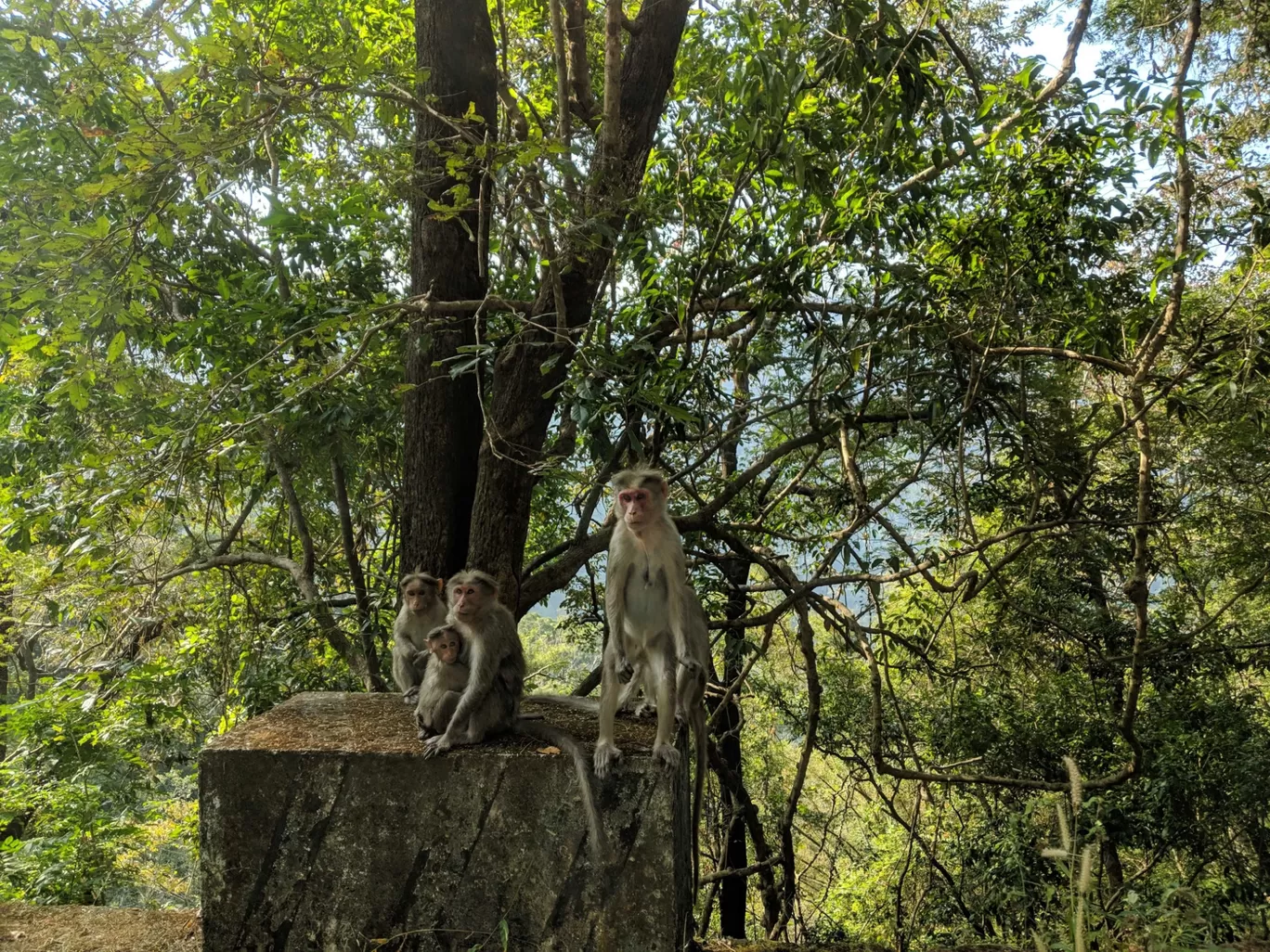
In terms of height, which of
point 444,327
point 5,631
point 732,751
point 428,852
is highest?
point 444,327

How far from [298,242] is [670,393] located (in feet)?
9.05

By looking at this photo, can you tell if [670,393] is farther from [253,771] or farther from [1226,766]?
[1226,766]

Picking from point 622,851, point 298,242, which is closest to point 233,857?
point 622,851

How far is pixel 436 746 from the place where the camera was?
10.4ft

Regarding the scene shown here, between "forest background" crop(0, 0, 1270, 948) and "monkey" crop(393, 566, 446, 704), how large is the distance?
315 mm

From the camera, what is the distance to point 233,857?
123 inches

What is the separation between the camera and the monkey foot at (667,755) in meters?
3.08

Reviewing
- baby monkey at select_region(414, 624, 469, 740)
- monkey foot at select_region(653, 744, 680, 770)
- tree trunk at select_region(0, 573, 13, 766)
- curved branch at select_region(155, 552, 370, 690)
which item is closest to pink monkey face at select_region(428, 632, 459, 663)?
baby monkey at select_region(414, 624, 469, 740)

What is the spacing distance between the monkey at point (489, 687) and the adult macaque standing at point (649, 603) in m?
0.33

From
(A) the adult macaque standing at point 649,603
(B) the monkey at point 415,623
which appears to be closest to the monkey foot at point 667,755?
(A) the adult macaque standing at point 649,603

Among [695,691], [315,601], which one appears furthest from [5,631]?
[695,691]

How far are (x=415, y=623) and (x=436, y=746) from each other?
148 cm

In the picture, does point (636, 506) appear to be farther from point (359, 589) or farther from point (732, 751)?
point (732, 751)

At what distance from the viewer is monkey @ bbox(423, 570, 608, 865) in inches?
121
